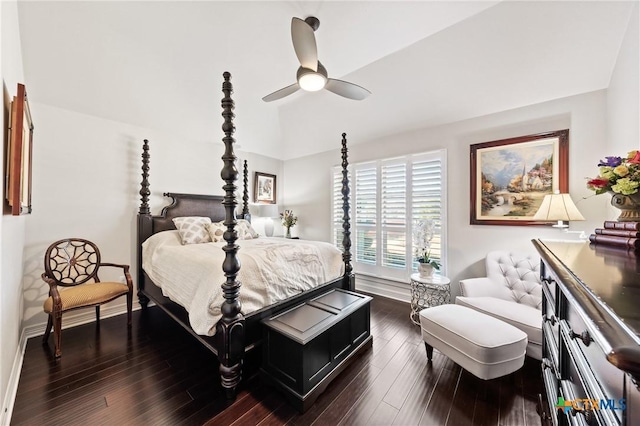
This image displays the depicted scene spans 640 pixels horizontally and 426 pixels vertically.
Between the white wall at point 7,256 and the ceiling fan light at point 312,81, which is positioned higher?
the ceiling fan light at point 312,81

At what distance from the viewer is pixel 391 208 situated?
3.93 metres

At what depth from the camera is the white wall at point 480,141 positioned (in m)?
2.52

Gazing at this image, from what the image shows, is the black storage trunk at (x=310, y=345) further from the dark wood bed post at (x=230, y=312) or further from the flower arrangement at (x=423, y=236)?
the flower arrangement at (x=423, y=236)

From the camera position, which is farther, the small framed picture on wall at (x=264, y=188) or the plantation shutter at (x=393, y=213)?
the small framed picture on wall at (x=264, y=188)

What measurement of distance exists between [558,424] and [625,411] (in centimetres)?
88

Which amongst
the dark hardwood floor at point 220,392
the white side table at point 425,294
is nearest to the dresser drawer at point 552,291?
the dark hardwood floor at point 220,392

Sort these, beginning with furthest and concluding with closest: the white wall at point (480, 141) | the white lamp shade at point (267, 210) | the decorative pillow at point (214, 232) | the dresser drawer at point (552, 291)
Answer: the white lamp shade at point (267, 210) → the decorative pillow at point (214, 232) → the white wall at point (480, 141) → the dresser drawer at point (552, 291)

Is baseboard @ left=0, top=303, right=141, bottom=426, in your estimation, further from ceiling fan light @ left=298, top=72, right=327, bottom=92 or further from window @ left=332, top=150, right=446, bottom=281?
window @ left=332, top=150, right=446, bottom=281

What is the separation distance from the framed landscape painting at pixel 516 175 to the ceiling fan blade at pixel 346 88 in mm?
1792

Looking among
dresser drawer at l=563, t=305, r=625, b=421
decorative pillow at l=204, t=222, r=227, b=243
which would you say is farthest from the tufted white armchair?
decorative pillow at l=204, t=222, r=227, b=243

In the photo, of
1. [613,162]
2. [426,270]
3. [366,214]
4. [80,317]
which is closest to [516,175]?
[426,270]

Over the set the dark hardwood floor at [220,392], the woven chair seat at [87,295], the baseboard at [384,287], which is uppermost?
the woven chair seat at [87,295]

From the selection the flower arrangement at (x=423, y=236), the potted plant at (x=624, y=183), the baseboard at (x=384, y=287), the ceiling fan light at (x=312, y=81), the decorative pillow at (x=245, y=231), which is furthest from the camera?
the baseboard at (x=384, y=287)

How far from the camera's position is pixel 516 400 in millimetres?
1760
